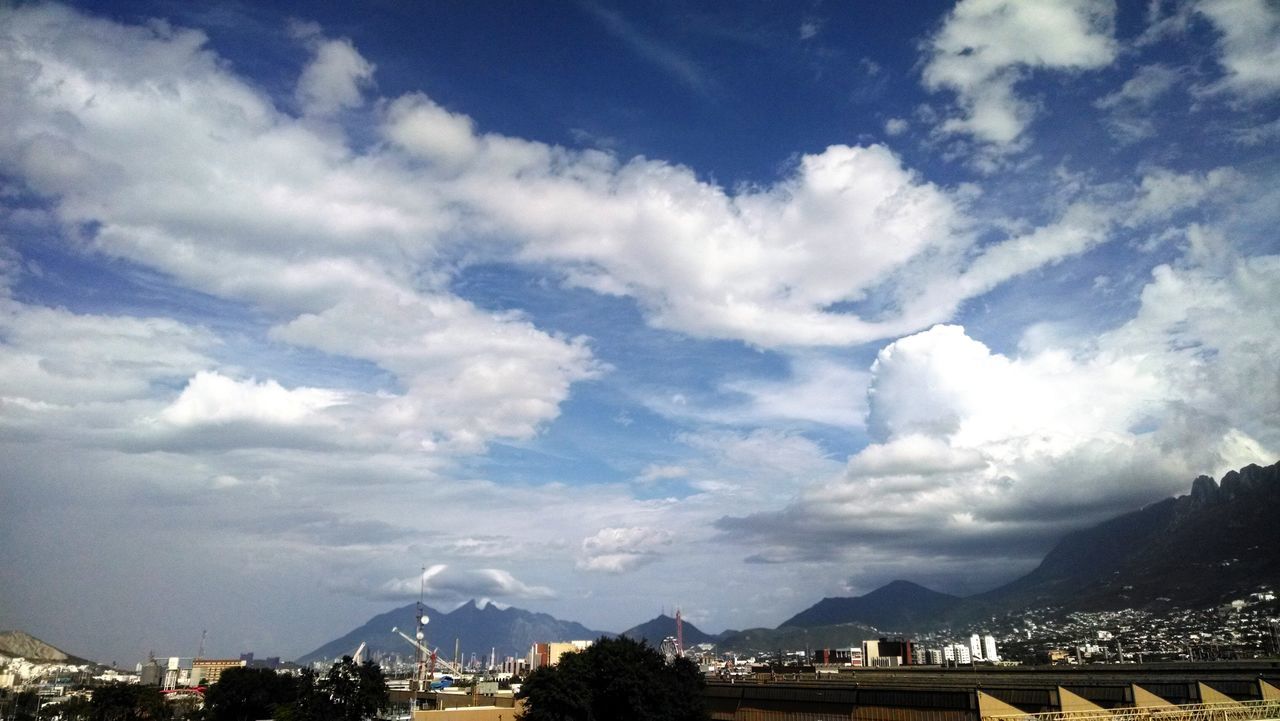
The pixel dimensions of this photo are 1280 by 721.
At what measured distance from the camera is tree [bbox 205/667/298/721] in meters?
144

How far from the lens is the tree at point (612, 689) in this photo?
86125 millimetres

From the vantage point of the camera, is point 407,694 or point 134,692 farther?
point 407,694

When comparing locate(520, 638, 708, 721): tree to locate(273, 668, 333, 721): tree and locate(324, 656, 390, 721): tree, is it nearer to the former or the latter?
locate(324, 656, 390, 721): tree

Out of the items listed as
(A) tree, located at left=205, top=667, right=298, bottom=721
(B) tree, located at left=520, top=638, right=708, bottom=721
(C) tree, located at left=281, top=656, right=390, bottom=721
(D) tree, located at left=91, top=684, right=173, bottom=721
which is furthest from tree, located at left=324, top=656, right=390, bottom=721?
(D) tree, located at left=91, top=684, right=173, bottom=721

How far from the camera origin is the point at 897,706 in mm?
71062

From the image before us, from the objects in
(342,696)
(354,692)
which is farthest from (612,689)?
(342,696)

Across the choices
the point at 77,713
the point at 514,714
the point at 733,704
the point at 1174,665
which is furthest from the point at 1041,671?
the point at 77,713

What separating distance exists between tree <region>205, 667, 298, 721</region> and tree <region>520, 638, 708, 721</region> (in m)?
78.3

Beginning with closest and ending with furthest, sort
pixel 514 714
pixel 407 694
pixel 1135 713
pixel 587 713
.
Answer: pixel 1135 713 → pixel 587 713 → pixel 514 714 → pixel 407 694

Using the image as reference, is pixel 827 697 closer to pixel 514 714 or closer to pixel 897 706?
pixel 897 706

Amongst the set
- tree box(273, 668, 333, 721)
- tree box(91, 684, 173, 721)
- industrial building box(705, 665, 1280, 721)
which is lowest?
tree box(91, 684, 173, 721)

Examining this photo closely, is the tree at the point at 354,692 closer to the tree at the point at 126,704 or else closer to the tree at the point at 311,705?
the tree at the point at 311,705

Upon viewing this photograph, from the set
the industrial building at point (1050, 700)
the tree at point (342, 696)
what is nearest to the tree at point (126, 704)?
the tree at point (342, 696)

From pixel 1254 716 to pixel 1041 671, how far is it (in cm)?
5007
